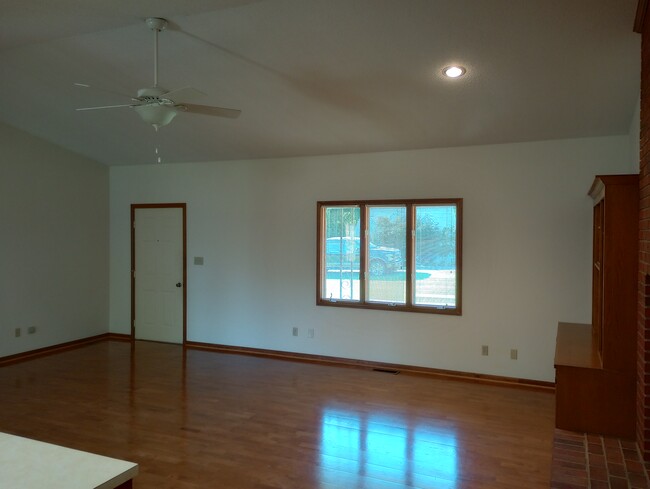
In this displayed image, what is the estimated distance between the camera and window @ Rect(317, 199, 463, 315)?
5191mm

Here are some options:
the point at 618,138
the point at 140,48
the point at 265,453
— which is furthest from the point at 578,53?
the point at 265,453

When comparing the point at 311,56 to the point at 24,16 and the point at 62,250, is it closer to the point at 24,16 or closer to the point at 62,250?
the point at 24,16

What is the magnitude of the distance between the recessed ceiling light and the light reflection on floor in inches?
110

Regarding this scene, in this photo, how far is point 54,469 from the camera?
3.92 feet

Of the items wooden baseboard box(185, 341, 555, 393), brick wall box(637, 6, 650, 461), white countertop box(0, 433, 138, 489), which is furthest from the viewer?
wooden baseboard box(185, 341, 555, 393)

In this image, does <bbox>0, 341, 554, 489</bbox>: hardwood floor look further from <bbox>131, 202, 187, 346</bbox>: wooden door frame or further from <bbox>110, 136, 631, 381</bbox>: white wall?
<bbox>131, 202, 187, 346</bbox>: wooden door frame

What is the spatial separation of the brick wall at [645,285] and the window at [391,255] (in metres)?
→ 2.31

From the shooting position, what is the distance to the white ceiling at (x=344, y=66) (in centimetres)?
289

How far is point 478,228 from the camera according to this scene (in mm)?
5035

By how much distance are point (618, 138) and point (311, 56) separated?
10.2 ft

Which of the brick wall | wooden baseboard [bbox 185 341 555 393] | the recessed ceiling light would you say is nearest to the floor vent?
wooden baseboard [bbox 185 341 555 393]

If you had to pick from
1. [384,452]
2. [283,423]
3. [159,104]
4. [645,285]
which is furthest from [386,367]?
[159,104]

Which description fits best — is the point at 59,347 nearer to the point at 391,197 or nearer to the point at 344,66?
the point at 391,197

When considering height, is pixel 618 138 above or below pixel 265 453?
above
